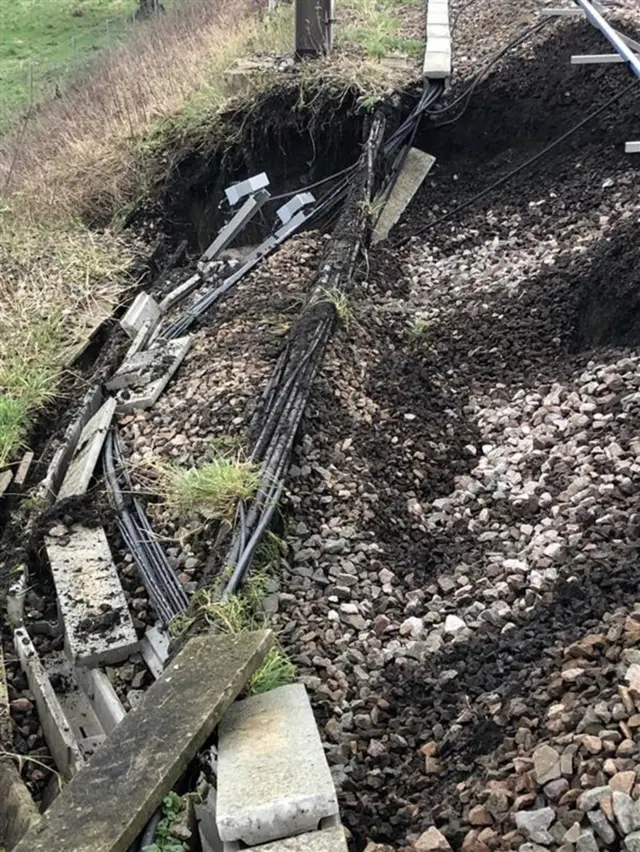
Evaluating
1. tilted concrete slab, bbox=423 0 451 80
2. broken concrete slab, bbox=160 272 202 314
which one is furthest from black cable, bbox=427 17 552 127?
broken concrete slab, bbox=160 272 202 314

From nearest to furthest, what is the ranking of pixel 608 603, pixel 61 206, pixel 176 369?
pixel 608 603 < pixel 176 369 < pixel 61 206

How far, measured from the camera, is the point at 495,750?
2406 millimetres

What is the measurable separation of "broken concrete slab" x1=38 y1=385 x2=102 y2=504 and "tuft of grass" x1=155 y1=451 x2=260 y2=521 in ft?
2.65

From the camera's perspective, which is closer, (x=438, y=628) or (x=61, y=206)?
(x=438, y=628)

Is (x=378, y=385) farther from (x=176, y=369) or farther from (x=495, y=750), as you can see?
(x=495, y=750)

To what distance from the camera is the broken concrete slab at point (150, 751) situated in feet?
7.11

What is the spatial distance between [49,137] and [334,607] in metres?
7.05

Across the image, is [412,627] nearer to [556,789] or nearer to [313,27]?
[556,789]

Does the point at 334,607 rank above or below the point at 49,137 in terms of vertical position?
below

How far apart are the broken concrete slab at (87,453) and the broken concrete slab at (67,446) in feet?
0.13

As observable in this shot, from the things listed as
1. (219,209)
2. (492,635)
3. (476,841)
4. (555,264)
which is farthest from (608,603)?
(219,209)

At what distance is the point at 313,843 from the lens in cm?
212

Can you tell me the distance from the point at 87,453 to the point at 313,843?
2735mm

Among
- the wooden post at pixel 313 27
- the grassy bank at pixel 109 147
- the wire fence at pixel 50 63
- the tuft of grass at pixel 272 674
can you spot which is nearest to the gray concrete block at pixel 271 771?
the tuft of grass at pixel 272 674
